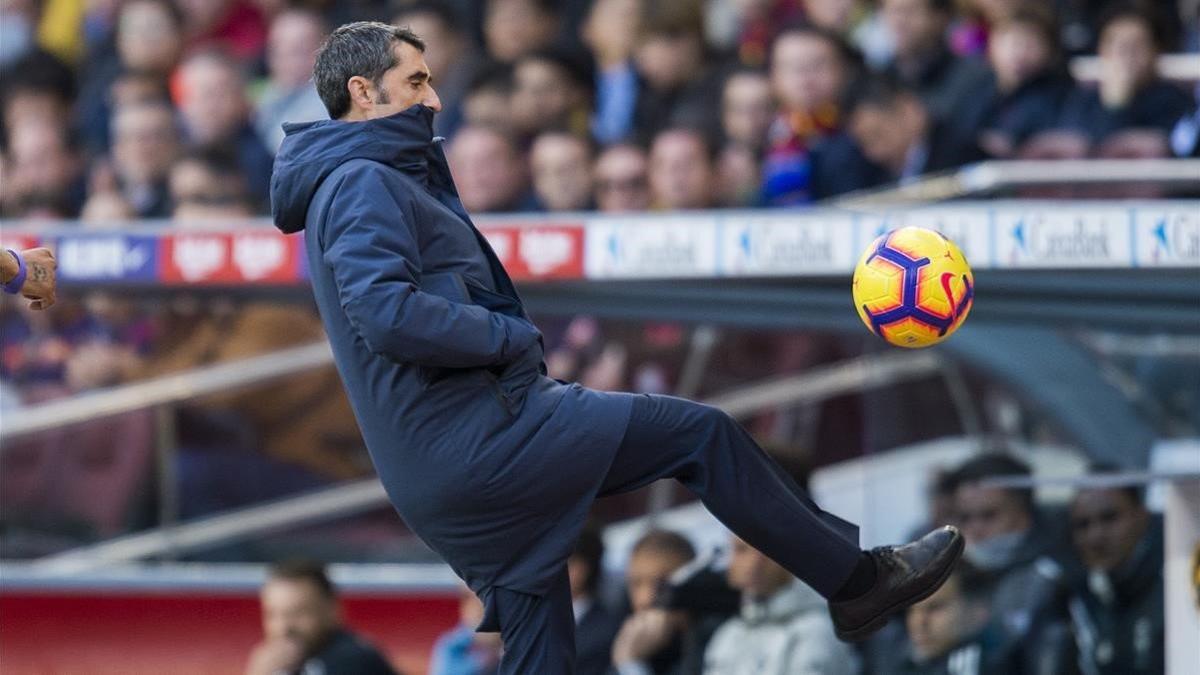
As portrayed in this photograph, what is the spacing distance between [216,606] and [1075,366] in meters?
3.81

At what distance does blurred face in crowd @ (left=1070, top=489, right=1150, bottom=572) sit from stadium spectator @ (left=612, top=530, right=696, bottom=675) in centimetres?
139

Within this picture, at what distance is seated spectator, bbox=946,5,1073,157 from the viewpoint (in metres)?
8.55

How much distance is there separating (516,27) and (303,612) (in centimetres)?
344

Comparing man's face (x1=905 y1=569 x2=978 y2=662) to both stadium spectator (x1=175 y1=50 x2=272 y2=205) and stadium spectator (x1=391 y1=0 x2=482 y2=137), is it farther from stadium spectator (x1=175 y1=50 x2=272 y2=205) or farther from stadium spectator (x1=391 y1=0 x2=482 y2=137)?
stadium spectator (x1=175 y1=50 x2=272 y2=205)

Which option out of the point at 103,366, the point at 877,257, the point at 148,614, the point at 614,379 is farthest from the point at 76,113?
the point at 877,257

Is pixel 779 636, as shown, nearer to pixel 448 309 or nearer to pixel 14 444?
pixel 448 309

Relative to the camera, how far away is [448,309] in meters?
5.03

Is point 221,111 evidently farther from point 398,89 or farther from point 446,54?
point 398,89

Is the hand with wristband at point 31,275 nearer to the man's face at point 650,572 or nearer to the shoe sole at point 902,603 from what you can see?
the shoe sole at point 902,603

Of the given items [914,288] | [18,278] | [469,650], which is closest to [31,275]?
[18,278]

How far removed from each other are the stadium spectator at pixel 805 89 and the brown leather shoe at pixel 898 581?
134 inches

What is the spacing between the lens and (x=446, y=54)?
10.3 meters

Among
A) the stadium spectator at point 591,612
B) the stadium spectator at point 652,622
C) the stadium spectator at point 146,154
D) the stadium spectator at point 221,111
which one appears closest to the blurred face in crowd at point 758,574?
the stadium spectator at point 652,622

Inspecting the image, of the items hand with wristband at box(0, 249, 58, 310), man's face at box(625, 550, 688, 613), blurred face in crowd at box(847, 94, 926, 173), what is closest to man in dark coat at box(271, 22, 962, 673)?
hand with wristband at box(0, 249, 58, 310)
